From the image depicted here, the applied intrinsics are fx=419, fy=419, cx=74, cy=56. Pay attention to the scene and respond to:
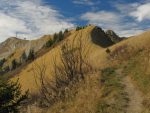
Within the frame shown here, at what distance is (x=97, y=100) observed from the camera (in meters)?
22.2

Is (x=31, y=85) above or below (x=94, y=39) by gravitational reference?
below

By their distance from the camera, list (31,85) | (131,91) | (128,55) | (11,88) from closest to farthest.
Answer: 1. (11,88)
2. (131,91)
3. (128,55)
4. (31,85)

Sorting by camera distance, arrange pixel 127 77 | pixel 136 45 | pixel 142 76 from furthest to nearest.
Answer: pixel 136 45, pixel 127 77, pixel 142 76

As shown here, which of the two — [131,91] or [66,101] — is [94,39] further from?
[66,101]

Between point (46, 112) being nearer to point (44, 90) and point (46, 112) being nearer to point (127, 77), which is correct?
point (44, 90)

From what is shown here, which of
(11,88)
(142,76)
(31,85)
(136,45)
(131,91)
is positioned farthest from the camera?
(31,85)

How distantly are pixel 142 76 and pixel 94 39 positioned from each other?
2336 inches

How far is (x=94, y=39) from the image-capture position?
90.4m

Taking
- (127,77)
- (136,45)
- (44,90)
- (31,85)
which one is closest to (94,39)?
(31,85)

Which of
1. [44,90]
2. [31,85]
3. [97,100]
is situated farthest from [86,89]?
[31,85]

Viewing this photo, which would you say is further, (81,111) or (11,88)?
(11,88)

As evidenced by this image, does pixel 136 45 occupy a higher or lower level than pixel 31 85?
higher

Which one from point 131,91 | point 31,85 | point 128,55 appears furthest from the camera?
point 31,85

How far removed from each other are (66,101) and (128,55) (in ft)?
93.8
